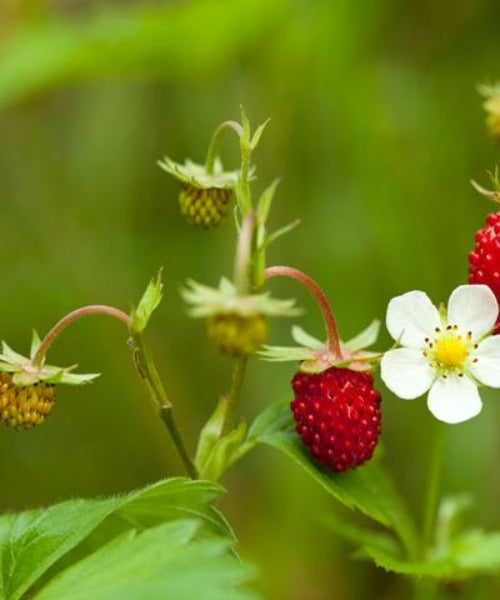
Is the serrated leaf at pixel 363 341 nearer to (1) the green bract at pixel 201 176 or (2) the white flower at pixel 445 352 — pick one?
(2) the white flower at pixel 445 352

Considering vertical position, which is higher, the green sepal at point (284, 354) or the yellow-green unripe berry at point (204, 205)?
the yellow-green unripe berry at point (204, 205)

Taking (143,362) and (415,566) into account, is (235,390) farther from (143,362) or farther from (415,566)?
(415,566)

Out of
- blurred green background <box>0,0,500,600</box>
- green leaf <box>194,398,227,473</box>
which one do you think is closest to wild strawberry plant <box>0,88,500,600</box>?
green leaf <box>194,398,227,473</box>

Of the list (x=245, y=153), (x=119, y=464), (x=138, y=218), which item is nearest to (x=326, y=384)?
(x=245, y=153)

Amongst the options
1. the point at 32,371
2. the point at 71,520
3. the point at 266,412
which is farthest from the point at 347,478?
the point at 32,371

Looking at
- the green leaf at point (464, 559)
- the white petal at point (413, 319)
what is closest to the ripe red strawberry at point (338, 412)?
the white petal at point (413, 319)

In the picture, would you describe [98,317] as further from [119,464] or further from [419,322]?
[419,322]
